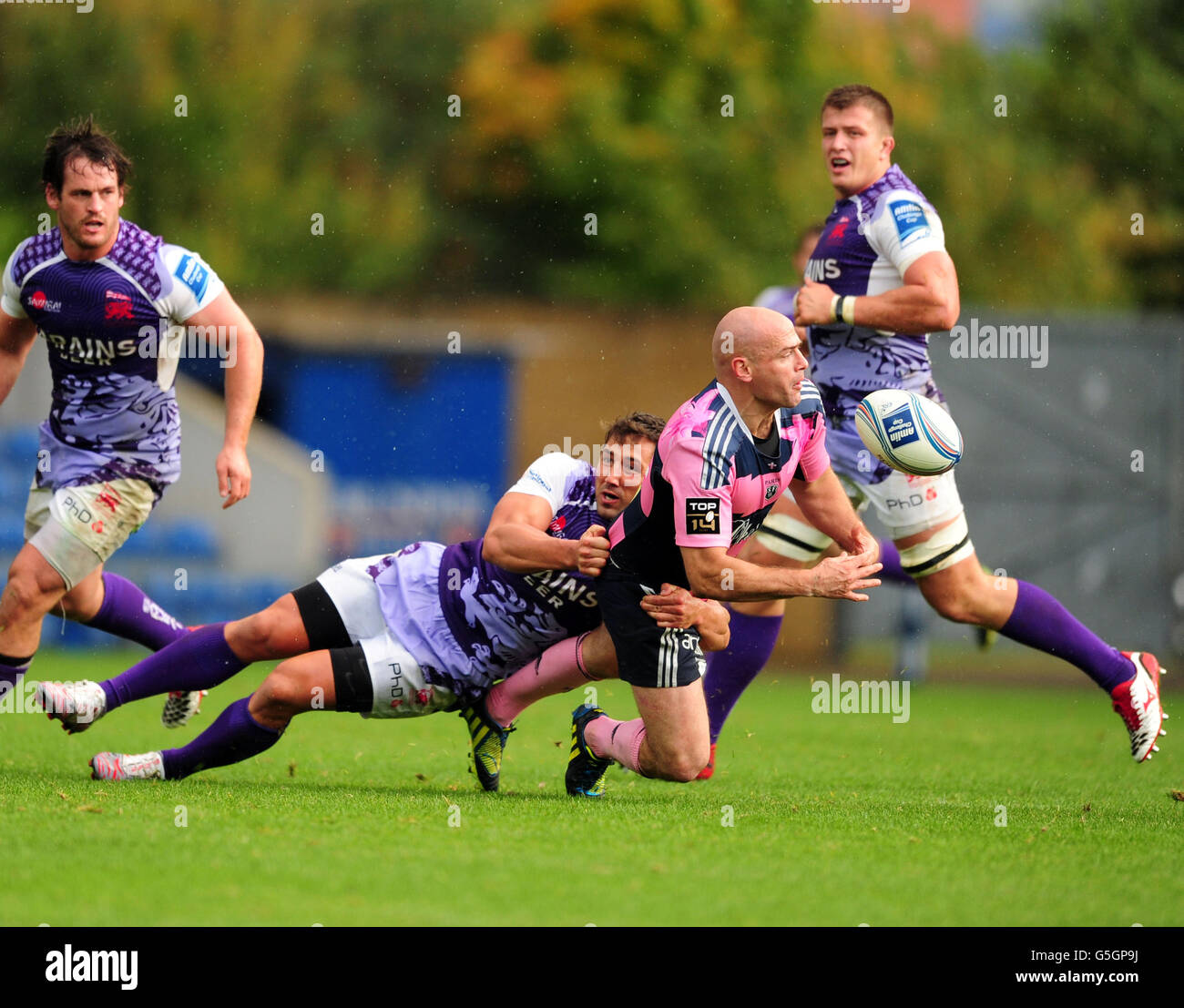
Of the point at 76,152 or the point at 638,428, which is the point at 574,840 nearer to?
the point at 638,428

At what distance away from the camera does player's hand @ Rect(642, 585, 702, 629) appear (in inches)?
219

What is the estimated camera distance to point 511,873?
4.45 m

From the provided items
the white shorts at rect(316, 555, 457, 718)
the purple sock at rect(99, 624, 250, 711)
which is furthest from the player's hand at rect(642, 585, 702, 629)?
the purple sock at rect(99, 624, 250, 711)

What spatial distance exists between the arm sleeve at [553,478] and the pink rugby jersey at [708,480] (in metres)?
0.36

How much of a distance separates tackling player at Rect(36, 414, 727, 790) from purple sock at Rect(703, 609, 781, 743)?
92 cm

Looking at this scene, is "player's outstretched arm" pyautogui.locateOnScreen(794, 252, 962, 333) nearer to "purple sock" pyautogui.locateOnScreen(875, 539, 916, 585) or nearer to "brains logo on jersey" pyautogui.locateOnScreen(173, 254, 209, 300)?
"purple sock" pyautogui.locateOnScreen(875, 539, 916, 585)

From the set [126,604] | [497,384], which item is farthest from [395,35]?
[126,604]

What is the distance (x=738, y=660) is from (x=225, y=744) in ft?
7.15

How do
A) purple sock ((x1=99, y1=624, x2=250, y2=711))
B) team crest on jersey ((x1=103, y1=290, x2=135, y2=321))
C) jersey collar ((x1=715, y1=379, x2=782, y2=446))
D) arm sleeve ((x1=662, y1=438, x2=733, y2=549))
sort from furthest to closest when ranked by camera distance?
team crest on jersey ((x1=103, y1=290, x2=135, y2=321)), purple sock ((x1=99, y1=624, x2=250, y2=711)), jersey collar ((x1=715, y1=379, x2=782, y2=446)), arm sleeve ((x1=662, y1=438, x2=733, y2=549))

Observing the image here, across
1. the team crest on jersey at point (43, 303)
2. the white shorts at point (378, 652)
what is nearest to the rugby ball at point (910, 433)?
the white shorts at point (378, 652)

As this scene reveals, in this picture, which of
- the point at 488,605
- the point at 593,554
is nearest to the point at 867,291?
the point at 593,554

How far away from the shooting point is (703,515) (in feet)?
17.7

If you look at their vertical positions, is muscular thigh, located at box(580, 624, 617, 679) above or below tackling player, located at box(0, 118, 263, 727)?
below

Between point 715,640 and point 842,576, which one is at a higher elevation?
point 842,576
